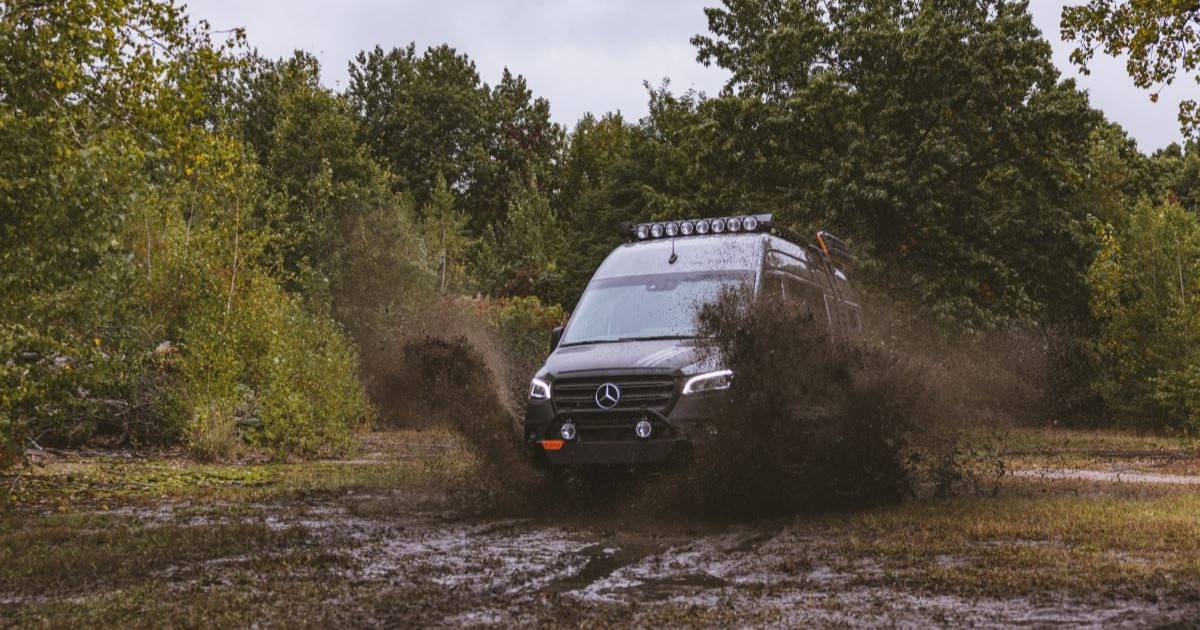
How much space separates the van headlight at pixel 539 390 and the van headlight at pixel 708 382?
1.31m

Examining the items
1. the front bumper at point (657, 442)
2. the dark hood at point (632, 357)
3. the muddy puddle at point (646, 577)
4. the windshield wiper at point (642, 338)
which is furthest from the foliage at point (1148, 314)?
the muddy puddle at point (646, 577)

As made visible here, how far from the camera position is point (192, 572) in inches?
279

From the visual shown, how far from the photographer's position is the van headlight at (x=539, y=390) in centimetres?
1012

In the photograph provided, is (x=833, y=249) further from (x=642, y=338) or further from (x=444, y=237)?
(x=444, y=237)

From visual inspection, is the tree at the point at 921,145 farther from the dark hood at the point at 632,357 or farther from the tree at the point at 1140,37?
the dark hood at the point at 632,357

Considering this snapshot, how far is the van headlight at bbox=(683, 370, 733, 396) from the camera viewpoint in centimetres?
952

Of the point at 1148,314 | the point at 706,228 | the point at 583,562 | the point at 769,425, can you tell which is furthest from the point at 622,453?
the point at 1148,314

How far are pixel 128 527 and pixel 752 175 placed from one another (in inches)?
1027

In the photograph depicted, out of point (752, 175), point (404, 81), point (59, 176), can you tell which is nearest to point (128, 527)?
point (59, 176)

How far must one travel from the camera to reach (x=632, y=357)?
990cm

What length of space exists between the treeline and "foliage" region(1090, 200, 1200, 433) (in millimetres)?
110

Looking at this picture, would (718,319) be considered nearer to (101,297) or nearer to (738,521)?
(738,521)

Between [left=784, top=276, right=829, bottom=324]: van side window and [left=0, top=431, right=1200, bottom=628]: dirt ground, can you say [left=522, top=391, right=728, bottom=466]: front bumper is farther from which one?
[left=784, top=276, right=829, bottom=324]: van side window

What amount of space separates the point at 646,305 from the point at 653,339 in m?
0.74
